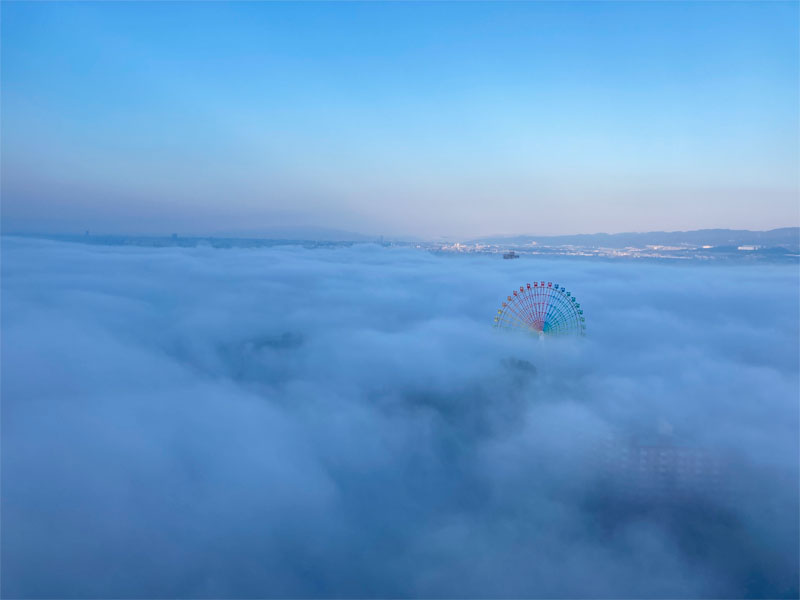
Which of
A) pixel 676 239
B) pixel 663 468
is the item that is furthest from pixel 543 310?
pixel 676 239

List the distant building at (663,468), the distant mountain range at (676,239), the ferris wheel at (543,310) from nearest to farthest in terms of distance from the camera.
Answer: the distant building at (663,468) < the ferris wheel at (543,310) < the distant mountain range at (676,239)

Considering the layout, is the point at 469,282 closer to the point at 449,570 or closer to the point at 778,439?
the point at 778,439

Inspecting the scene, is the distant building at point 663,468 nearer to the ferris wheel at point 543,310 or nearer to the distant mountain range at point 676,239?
the ferris wheel at point 543,310

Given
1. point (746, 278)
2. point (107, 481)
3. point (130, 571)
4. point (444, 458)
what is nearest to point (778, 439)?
point (444, 458)

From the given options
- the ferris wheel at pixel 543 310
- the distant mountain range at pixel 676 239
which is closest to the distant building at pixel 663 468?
the ferris wheel at pixel 543 310

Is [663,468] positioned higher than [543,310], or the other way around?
[543,310]

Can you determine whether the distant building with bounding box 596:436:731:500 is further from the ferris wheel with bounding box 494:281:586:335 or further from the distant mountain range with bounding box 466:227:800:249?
the distant mountain range with bounding box 466:227:800:249

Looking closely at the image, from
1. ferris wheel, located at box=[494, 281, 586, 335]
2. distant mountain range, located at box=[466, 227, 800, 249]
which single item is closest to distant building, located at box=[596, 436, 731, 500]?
ferris wheel, located at box=[494, 281, 586, 335]

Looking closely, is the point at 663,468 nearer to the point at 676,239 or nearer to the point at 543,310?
the point at 543,310
